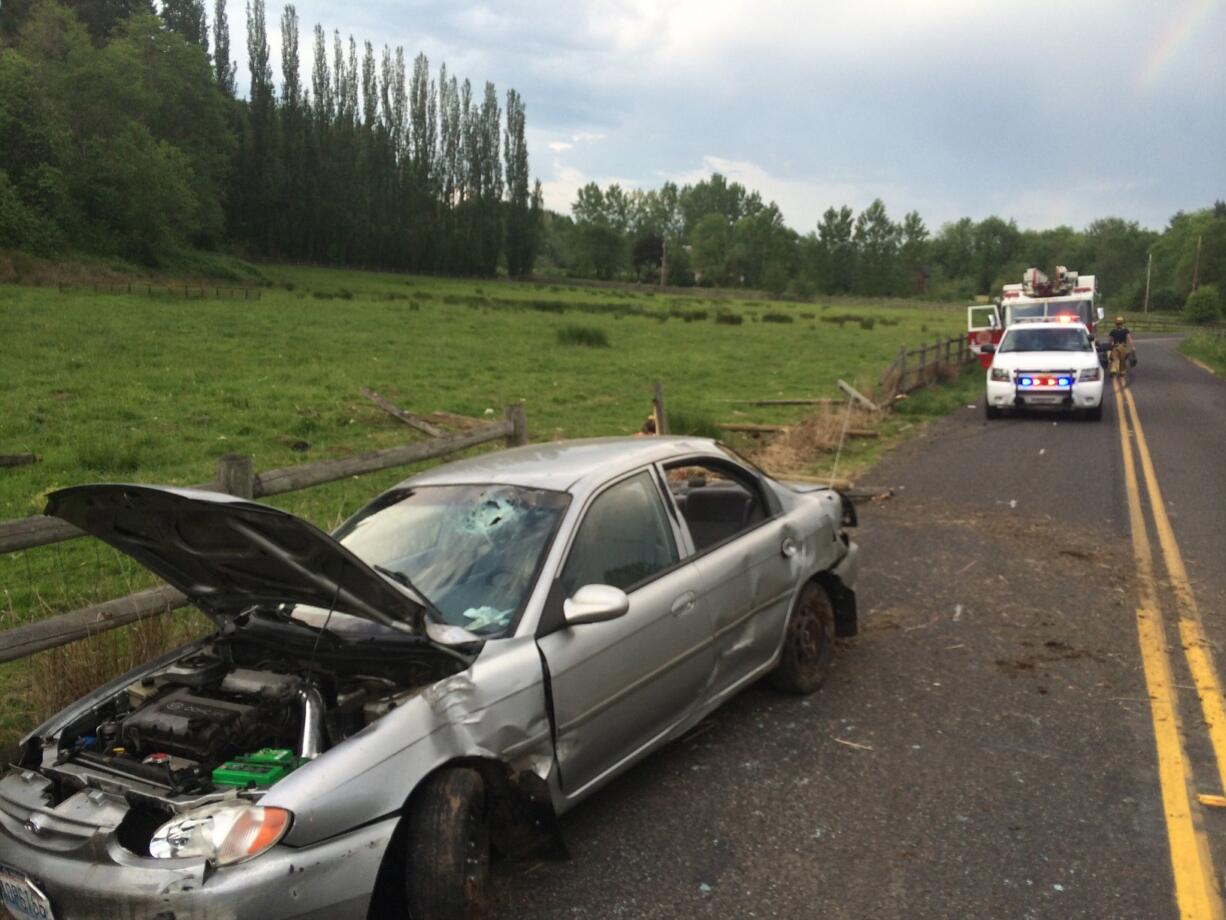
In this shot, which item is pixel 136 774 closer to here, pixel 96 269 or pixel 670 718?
pixel 670 718

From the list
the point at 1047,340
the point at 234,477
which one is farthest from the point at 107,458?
the point at 1047,340

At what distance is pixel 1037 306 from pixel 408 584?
2506 centimetres

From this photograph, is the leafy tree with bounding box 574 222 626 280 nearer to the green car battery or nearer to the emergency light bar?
the emergency light bar

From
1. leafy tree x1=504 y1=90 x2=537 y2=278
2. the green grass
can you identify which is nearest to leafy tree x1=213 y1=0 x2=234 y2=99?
leafy tree x1=504 y1=90 x2=537 y2=278

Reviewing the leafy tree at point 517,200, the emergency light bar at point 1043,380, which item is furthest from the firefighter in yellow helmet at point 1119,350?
the leafy tree at point 517,200

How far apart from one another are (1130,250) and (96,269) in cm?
11945

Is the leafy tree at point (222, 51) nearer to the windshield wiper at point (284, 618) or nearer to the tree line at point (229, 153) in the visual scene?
the tree line at point (229, 153)

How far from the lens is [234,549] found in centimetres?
341

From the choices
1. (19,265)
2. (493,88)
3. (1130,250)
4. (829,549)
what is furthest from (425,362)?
(1130,250)

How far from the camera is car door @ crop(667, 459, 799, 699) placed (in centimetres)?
469

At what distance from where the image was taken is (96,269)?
52.6m

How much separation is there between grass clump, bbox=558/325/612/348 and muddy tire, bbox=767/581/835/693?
87.5 feet

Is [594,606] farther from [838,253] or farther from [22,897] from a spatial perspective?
[838,253]

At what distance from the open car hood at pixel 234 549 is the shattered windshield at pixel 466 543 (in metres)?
0.45
